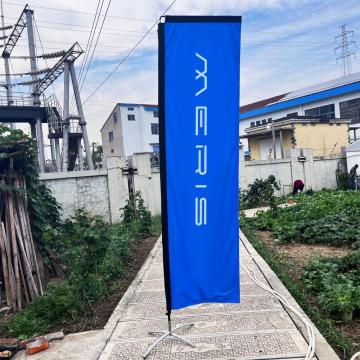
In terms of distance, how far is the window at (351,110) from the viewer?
34594mm

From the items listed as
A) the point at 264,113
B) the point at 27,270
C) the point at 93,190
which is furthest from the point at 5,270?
the point at 264,113

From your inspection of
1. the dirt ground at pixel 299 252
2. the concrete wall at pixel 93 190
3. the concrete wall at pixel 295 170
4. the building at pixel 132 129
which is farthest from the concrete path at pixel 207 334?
the building at pixel 132 129

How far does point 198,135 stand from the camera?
320 centimetres

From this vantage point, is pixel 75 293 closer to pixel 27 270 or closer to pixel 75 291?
pixel 75 291

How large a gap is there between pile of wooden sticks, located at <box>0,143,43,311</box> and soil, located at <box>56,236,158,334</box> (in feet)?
A: 3.94

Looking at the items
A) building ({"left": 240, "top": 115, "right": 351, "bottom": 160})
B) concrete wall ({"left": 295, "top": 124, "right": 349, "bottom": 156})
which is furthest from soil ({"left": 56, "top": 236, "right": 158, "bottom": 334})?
concrete wall ({"left": 295, "top": 124, "right": 349, "bottom": 156})

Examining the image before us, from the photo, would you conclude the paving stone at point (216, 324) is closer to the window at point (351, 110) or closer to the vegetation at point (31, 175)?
the vegetation at point (31, 175)

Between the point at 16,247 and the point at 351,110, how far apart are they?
35.3m

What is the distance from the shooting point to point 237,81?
3.24m

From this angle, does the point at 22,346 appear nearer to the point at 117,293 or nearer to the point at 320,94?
the point at 117,293

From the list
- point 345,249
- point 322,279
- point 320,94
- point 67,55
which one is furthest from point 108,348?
point 320,94

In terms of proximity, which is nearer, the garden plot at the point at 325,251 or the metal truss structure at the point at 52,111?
the garden plot at the point at 325,251

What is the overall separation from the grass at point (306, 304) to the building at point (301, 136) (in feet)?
52.0

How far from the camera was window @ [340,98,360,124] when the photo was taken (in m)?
34.6
